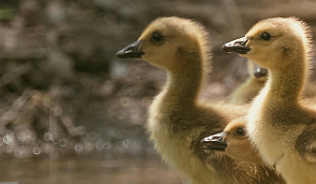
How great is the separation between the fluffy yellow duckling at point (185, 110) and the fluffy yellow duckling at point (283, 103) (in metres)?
0.14

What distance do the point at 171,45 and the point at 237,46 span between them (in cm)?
29

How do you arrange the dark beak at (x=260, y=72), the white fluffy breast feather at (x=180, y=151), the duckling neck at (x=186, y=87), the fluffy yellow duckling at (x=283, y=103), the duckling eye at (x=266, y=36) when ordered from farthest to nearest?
the dark beak at (x=260, y=72) < the duckling neck at (x=186, y=87) < the white fluffy breast feather at (x=180, y=151) < the duckling eye at (x=266, y=36) < the fluffy yellow duckling at (x=283, y=103)

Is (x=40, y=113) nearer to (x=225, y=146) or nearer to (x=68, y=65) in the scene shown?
(x=68, y=65)

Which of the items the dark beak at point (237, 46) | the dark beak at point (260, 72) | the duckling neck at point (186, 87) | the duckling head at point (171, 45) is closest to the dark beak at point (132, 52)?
the duckling head at point (171, 45)

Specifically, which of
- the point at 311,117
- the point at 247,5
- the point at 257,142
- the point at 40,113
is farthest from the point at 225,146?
the point at 247,5

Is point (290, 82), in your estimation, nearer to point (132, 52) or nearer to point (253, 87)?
point (132, 52)

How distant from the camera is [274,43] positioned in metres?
1.05

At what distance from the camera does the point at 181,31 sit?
131cm

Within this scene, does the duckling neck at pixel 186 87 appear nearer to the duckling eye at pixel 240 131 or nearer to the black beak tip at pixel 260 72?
the duckling eye at pixel 240 131

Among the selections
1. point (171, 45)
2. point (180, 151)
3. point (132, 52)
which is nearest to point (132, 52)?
point (132, 52)

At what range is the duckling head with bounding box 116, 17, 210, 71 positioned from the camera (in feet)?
4.30

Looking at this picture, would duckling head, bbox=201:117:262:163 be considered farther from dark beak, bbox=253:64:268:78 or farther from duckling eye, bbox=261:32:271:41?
dark beak, bbox=253:64:268:78

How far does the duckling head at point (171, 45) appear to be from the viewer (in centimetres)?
131

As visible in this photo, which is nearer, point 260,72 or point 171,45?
point 171,45
